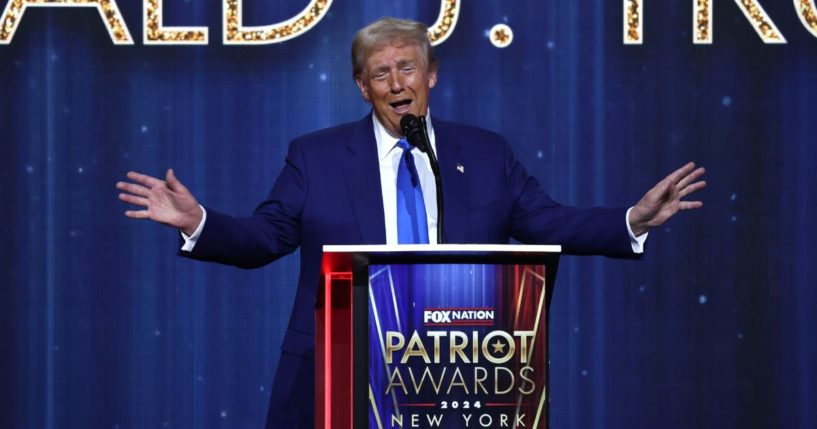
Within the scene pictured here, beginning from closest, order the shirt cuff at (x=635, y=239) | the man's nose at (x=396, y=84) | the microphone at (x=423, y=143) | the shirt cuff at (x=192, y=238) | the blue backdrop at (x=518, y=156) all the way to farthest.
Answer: the microphone at (x=423, y=143), the shirt cuff at (x=192, y=238), the shirt cuff at (x=635, y=239), the man's nose at (x=396, y=84), the blue backdrop at (x=518, y=156)

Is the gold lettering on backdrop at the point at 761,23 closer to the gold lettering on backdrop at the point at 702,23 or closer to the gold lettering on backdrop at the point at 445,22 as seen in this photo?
the gold lettering on backdrop at the point at 702,23

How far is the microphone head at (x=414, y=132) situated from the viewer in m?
2.33

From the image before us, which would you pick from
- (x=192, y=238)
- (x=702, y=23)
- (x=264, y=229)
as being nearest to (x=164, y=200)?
(x=192, y=238)

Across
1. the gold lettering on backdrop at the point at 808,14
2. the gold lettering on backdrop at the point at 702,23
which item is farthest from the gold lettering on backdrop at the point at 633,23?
the gold lettering on backdrop at the point at 808,14

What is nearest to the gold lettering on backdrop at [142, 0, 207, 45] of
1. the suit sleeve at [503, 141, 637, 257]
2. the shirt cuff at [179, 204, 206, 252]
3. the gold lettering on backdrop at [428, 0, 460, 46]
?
the gold lettering on backdrop at [428, 0, 460, 46]

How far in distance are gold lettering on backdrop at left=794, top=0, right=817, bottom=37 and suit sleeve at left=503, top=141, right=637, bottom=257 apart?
1.52 metres

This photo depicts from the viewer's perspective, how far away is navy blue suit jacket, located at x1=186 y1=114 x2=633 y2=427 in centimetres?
259

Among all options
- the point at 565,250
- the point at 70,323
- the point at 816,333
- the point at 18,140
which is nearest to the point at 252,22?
the point at 18,140

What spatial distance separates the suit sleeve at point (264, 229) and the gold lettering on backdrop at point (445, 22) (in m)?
1.20

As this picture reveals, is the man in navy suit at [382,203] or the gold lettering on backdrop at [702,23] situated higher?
the gold lettering on backdrop at [702,23]

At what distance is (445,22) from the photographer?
3896mm

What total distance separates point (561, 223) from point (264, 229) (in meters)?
0.63

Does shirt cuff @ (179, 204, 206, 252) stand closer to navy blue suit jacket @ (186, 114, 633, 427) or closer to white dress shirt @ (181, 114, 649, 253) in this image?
navy blue suit jacket @ (186, 114, 633, 427)

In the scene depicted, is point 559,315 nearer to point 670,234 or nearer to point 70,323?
point 670,234
